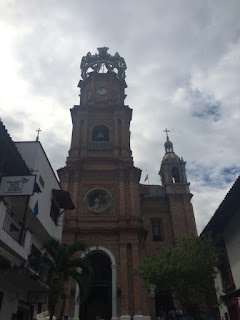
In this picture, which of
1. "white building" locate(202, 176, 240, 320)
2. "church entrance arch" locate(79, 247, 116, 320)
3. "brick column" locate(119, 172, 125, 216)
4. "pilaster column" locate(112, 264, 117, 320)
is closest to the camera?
"white building" locate(202, 176, 240, 320)

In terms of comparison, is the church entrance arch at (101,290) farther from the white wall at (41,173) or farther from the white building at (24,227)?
the white wall at (41,173)

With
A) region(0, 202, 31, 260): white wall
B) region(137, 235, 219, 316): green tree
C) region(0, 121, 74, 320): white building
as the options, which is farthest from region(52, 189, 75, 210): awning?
region(137, 235, 219, 316): green tree

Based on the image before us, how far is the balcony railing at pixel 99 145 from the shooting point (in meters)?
32.8

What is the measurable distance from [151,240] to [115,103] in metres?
16.6

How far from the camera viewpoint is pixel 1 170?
42.1 feet

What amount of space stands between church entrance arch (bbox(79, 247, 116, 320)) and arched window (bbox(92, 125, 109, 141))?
12815 mm

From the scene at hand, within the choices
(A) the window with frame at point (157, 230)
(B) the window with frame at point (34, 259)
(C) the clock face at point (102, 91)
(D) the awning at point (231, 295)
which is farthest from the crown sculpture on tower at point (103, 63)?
(D) the awning at point (231, 295)

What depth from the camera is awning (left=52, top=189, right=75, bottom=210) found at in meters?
19.0

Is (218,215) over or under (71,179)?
under

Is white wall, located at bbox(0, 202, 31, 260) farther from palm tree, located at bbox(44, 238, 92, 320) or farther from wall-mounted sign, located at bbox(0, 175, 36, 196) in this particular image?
palm tree, located at bbox(44, 238, 92, 320)

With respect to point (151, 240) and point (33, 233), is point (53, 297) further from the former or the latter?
point (151, 240)

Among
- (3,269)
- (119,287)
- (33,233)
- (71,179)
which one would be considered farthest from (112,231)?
(3,269)

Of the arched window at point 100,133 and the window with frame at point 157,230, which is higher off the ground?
Result: the arched window at point 100,133

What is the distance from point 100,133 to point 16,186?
22110 millimetres
